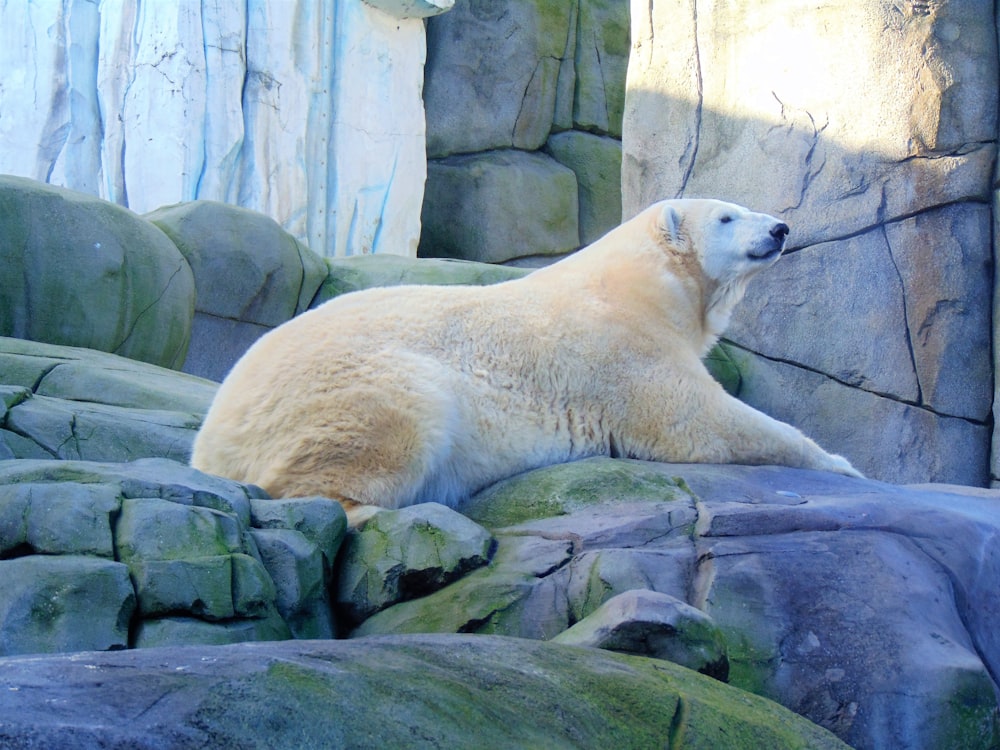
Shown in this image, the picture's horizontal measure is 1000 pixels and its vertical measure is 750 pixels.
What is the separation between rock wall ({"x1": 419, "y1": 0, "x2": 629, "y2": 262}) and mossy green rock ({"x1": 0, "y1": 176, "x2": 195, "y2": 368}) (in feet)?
14.5

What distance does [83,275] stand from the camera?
21.6ft

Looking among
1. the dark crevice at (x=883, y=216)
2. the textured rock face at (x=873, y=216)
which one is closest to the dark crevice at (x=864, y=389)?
the textured rock face at (x=873, y=216)

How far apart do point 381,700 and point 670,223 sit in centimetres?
321

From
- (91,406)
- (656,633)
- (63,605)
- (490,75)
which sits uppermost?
(490,75)

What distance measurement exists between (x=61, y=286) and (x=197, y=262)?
128 cm

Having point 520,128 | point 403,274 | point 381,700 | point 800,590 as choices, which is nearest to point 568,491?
point 800,590

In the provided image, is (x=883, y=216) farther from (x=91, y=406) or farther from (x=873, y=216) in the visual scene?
(x=91, y=406)

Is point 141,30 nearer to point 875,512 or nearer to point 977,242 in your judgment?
point 977,242

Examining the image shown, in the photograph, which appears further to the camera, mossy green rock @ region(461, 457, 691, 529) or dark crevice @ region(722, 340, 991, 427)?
dark crevice @ region(722, 340, 991, 427)

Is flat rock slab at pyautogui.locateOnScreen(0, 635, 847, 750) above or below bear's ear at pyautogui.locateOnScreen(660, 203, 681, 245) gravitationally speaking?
below

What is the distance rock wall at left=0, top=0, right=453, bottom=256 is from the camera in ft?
28.2

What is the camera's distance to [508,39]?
1130 centimetres

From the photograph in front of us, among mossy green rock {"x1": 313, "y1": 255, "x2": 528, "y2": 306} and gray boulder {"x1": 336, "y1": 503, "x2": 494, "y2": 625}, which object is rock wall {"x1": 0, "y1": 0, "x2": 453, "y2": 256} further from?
gray boulder {"x1": 336, "y1": 503, "x2": 494, "y2": 625}

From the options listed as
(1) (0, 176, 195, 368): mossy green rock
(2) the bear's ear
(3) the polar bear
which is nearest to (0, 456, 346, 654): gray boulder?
(3) the polar bear
